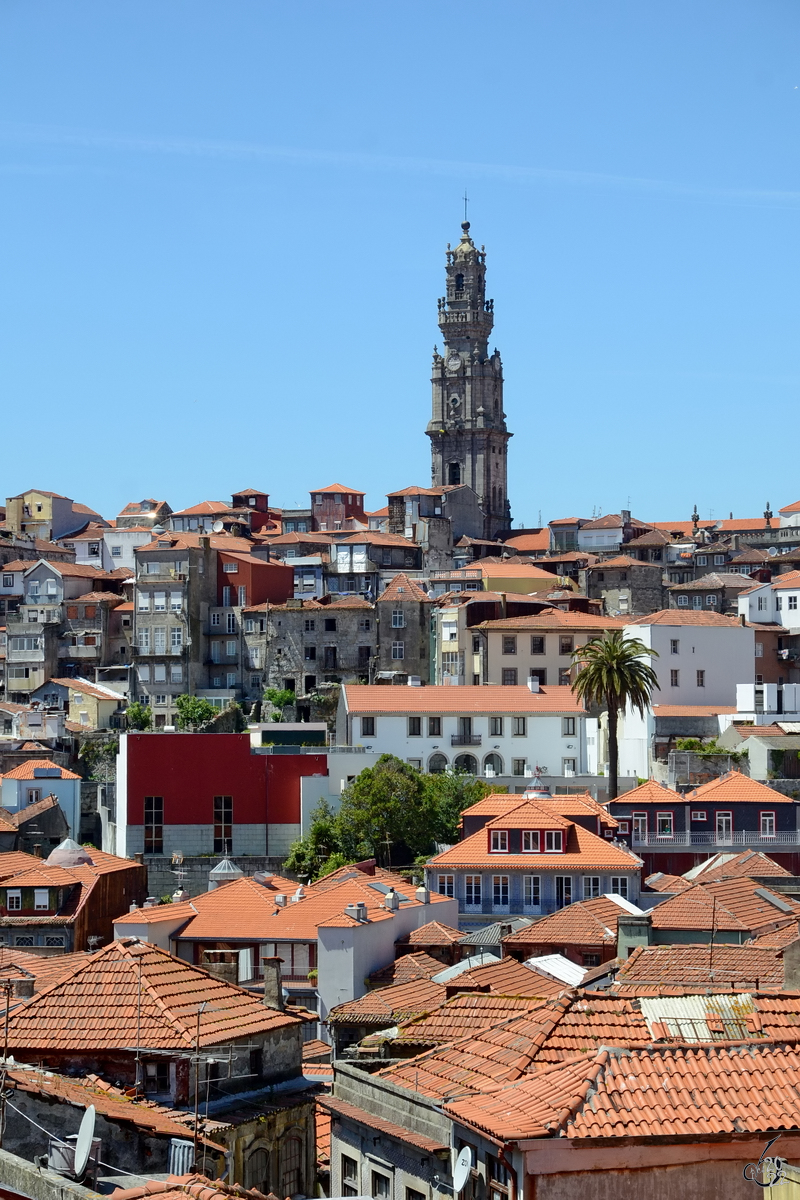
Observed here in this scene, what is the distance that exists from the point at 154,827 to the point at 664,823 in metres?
22.0

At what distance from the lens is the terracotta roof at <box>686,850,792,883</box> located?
195 feet

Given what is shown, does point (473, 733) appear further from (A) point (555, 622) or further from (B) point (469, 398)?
(B) point (469, 398)

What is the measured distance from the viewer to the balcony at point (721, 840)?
6894cm

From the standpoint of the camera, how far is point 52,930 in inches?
2283

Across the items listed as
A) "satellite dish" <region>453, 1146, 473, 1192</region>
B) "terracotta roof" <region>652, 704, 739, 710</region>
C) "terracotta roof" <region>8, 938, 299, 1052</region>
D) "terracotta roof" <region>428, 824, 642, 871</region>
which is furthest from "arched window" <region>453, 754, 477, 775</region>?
"satellite dish" <region>453, 1146, 473, 1192</region>

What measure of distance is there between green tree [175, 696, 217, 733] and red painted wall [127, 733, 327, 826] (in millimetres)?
19226

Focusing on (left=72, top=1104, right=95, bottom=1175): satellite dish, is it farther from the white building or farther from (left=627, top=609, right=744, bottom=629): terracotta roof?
(left=627, top=609, right=744, bottom=629): terracotta roof

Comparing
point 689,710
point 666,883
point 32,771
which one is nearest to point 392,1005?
point 666,883

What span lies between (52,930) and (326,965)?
48.9ft

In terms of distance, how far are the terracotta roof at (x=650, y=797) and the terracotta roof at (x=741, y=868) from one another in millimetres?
5093

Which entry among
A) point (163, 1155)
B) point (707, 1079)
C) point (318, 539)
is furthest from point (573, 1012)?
point (318, 539)

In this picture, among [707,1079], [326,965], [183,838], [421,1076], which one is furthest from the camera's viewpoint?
[183,838]

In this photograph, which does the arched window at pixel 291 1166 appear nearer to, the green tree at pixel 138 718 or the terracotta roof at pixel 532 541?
the green tree at pixel 138 718

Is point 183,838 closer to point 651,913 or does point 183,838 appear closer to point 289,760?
point 289,760
